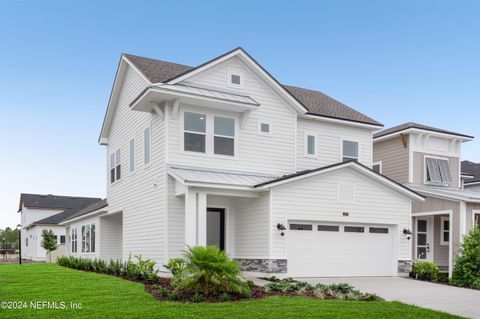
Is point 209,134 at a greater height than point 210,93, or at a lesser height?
lesser

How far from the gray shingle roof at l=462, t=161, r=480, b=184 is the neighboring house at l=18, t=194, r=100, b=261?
34.4 metres

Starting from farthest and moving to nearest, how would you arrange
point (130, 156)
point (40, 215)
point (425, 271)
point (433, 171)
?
1. point (40, 215)
2. point (433, 171)
3. point (130, 156)
4. point (425, 271)

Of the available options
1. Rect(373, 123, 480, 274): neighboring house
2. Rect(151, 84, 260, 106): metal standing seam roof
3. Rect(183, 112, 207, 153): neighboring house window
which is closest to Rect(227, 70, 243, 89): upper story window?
Rect(151, 84, 260, 106): metal standing seam roof

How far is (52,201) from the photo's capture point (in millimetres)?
52250

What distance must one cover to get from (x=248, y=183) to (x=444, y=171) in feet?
40.2

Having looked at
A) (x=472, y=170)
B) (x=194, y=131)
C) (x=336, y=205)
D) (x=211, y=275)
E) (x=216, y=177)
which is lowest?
(x=211, y=275)

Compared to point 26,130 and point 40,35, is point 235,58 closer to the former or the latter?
point 40,35

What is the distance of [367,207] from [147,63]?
34.1 feet

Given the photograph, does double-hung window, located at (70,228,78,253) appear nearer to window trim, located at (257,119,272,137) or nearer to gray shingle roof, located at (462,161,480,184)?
window trim, located at (257,119,272,137)

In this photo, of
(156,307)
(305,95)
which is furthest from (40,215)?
(156,307)

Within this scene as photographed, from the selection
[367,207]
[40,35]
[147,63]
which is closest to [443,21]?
[367,207]

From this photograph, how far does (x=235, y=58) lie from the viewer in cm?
1833

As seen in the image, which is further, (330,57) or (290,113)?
(330,57)

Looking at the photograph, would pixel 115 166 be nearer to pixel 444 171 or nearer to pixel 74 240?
pixel 74 240
